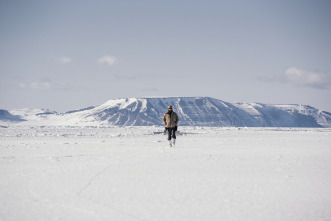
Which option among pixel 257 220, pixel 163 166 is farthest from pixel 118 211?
pixel 163 166

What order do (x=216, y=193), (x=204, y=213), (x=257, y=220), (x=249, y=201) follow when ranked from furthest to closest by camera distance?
(x=216, y=193) < (x=249, y=201) < (x=204, y=213) < (x=257, y=220)

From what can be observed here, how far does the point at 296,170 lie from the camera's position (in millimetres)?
10352

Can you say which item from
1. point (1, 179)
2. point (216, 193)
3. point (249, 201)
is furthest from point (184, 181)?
point (1, 179)

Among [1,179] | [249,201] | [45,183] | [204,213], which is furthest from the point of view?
[1,179]

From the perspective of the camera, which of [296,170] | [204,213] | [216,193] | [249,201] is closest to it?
[204,213]

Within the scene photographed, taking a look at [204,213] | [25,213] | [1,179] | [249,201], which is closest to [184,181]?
[249,201]

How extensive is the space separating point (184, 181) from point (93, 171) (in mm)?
2866

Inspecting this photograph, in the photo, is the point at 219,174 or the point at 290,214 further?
the point at 219,174

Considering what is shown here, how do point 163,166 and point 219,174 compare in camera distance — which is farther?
point 163,166

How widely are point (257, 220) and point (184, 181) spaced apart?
10.5 feet

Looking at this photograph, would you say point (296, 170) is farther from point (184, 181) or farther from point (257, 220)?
point (257, 220)

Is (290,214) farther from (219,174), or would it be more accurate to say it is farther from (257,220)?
(219,174)

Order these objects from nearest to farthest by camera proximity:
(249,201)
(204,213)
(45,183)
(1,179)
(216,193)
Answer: (204,213) → (249,201) → (216,193) → (45,183) → (1,179)

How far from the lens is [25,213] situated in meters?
5.72
